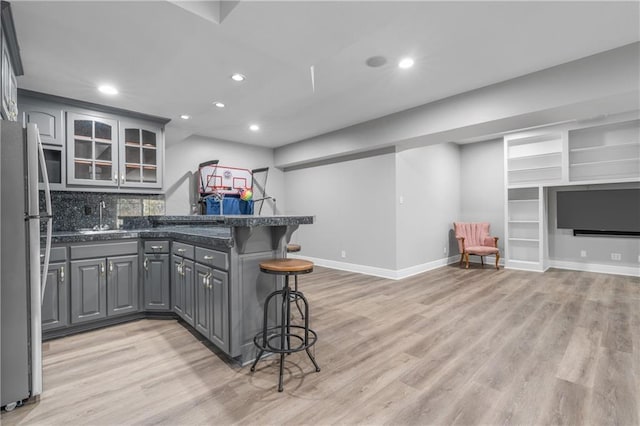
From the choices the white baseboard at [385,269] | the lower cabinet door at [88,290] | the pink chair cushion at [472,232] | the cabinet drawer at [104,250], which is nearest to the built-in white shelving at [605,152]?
the pink chair cushion at [472,232]

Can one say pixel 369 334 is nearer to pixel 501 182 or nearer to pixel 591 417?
pixel 591 417

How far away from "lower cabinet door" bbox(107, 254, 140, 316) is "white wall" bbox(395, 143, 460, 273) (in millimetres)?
3676

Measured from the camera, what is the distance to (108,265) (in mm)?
2941

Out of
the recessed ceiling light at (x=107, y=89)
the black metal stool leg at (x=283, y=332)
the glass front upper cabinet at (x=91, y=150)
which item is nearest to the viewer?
the black metal stool leg at (x=283, y=332)

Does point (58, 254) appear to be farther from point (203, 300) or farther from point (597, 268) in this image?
point (597, 268)

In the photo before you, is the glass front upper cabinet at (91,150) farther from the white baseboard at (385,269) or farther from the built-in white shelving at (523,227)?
the built-in white shelving at (523,227)

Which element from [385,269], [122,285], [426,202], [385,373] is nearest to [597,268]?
[426,202]

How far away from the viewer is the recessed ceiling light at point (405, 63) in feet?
9.34

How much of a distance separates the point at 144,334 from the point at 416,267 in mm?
4207

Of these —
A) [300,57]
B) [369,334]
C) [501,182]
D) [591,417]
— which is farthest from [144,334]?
[501,182]

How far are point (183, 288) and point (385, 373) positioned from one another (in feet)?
6.43

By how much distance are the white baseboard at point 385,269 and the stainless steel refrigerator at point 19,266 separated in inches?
168

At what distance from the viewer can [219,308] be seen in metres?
2.28

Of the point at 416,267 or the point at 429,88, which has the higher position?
the point at 429,88
